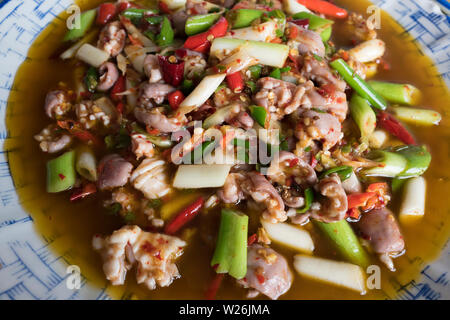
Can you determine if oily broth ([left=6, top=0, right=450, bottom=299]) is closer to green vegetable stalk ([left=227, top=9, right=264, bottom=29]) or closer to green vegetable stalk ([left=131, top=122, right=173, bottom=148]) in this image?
green vegetable stalk ([left=131, top=122, right=173, bottom=148])

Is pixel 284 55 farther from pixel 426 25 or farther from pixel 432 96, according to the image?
pixel 426 25

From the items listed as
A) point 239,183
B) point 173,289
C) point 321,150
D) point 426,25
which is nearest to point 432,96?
point 426,25

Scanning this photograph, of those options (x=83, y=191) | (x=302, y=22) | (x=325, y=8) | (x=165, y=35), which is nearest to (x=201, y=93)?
(x=165, y=35)

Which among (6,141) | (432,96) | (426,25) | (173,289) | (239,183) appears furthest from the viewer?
(426,25)

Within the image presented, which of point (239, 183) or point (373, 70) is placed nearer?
point (239, 183)

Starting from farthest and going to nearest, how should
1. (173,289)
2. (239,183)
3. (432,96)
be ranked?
1. (432,96)
2. (239,183)
3. (173,289)

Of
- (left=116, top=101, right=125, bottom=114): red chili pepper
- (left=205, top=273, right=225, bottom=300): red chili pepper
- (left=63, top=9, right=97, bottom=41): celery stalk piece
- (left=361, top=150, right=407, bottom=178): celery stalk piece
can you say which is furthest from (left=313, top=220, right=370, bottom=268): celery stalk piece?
(left=63, top=9, right=97, bottom=41): celery stalk piece

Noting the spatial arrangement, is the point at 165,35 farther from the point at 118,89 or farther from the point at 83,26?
the point at 83,26

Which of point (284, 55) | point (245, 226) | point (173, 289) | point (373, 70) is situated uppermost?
point (284, 55)
